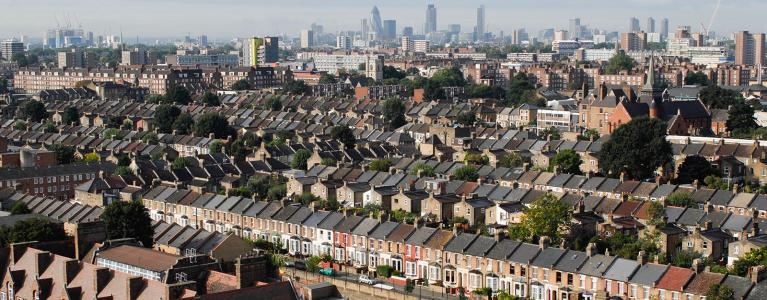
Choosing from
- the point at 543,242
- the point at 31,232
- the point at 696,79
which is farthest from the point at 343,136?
the point at 696,79

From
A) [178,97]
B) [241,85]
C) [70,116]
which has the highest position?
[241,85]

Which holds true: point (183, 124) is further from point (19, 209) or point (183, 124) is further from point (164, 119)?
point (19, 209)

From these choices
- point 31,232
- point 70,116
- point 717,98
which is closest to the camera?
point 31,232

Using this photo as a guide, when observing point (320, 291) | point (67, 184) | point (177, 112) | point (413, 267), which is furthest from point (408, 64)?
point (320, 291)

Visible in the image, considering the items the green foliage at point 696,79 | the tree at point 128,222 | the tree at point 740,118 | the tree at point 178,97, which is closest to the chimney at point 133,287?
the tree at point 128,222

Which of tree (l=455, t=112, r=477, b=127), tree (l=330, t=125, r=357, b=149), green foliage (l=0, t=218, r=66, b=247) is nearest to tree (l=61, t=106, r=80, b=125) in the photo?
tree (l=330, t=125, r=357, b=149)

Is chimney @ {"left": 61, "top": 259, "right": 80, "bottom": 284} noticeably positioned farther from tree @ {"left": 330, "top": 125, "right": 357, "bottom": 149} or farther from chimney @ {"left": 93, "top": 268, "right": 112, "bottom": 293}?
tree @ {"left": 330, "top": 125, "right": 357, "bottom": 149}

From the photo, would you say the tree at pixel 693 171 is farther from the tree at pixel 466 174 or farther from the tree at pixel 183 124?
the tree at pixel 183 124
